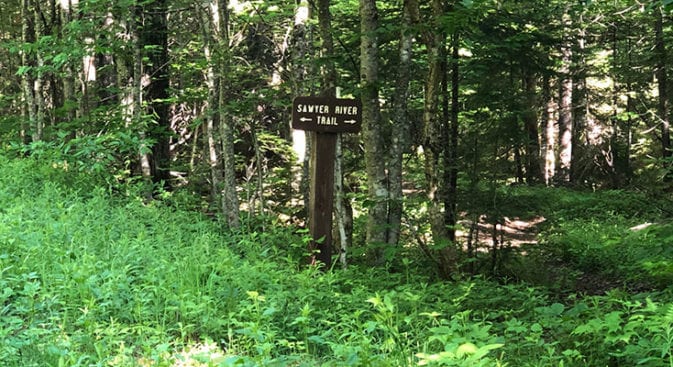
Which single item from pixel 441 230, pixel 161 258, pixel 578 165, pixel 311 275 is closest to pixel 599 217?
pixel 578 165

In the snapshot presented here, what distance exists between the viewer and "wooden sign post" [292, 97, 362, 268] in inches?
301

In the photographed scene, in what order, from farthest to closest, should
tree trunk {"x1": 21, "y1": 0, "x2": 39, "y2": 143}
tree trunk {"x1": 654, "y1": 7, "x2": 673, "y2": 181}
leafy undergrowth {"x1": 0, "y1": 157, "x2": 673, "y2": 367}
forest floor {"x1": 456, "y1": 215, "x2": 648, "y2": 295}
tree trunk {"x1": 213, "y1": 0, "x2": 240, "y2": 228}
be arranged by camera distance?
1. tree trunk {"x1": 654, "y1": 7, "x2": 673, "y2": 181}
2. tree trunk {"x1": 21, "y1": 0, "x2": 39, "y2": 143}
3. tree trunk {"x1": 213, "y1": 0, "x2": 240, "y2": 228}
4. forest floor {"x1": 456, "y1": 215, "x2": 648, "y2": 295}
5. leafy undergrowth {"x1": 0, "y1": 157, "x2": 673, "y2": 367}

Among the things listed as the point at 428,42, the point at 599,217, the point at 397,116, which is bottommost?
the point at 599,217

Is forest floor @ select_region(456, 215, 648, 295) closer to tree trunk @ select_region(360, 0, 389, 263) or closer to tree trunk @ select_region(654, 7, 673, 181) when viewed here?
tree trunk @ select_region(360, 0, 389, 263)

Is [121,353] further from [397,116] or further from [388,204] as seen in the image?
[397,116]

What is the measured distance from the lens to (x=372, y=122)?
29.1 ft

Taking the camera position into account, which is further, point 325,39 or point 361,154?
point 361,154

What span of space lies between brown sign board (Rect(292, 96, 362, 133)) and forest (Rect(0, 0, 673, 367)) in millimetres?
43

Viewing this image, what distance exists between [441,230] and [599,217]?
32.9 ft

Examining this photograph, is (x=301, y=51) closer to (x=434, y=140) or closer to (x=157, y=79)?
(x=157, y=79)

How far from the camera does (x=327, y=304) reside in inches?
197

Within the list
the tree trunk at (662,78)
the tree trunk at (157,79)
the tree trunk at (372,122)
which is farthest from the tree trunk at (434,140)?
the tree trunk at (662,78)

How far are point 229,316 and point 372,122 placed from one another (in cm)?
532

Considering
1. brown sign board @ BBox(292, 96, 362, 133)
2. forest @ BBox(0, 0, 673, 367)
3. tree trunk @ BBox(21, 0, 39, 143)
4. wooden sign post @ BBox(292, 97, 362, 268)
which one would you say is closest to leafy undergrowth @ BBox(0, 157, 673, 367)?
forest @ BBox(0, 0, 673, 367)
